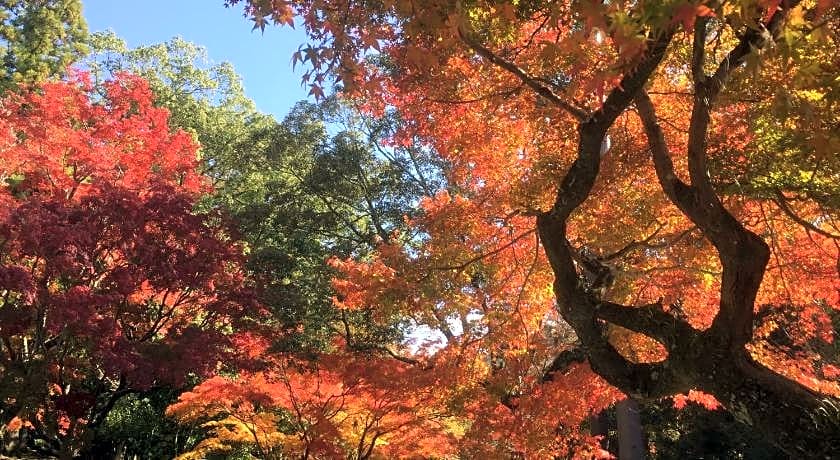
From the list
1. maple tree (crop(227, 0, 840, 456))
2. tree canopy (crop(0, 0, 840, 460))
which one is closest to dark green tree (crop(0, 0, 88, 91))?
tree canopy (crop(0, 0, 840, 460))

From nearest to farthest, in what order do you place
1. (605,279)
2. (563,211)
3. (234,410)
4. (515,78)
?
(563,211)
(605,279)
(515,78)
(234,410)

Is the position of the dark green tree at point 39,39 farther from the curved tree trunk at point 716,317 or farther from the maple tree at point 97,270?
the curved tree trunk at point 716,317

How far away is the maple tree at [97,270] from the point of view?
666cm

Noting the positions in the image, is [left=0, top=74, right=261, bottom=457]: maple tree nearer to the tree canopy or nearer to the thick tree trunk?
the tree canopy

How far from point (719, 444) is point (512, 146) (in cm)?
1070

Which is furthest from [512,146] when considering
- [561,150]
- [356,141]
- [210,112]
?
[210,112]

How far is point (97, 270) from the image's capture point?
7.75 m

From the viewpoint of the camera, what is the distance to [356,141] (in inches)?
530

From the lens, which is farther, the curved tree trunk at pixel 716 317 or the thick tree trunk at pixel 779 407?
the curved tree trunk at pixel 716 317

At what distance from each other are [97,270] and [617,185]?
650cm

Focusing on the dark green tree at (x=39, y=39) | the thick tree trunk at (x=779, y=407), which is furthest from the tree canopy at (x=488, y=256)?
the dark green tree at (x=39, y=39)

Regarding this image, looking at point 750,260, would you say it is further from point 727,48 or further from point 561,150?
point 727,48

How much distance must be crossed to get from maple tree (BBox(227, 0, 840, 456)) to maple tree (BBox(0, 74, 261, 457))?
1.96m

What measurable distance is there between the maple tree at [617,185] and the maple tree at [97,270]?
6.43ft
